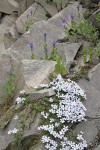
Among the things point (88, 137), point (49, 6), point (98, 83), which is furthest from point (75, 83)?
point (49, 6)

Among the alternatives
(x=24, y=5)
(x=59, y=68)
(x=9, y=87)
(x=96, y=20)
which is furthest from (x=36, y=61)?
(x=24, y=5)

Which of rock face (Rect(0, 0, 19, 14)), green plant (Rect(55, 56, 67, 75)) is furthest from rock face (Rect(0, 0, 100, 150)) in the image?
green plant (Rect(55, 56, 67, 75))

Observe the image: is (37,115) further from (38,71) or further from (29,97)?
(38,71)

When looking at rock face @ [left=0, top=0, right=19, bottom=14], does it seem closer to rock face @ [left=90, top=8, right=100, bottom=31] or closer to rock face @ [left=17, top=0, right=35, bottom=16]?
rock face @ [left=17, top=0, right=35, bottom=16]

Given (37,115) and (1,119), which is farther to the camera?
(1,119)

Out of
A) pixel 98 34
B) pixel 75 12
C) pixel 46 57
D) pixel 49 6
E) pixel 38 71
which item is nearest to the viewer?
pixel 38 71

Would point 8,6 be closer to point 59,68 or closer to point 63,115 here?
point 59,68

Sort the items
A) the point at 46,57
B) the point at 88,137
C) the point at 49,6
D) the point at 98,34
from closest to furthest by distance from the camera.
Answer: the point at 88,137
the point at 46,57
the point at 98,34
the point at 49,6
